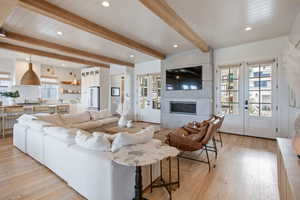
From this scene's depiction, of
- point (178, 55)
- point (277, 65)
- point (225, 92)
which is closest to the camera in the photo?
point (277, 65)

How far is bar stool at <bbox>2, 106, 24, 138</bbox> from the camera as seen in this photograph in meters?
4.57

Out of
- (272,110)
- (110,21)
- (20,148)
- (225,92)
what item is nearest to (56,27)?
(110,21)

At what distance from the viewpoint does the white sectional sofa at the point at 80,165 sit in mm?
1610

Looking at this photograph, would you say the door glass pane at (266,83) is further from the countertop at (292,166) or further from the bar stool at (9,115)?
the bar stool at (9,115)

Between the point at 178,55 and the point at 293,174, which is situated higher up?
the point at 178,55

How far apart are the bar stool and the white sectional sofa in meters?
2.33

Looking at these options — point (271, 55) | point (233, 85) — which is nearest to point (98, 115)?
point (233, 85)

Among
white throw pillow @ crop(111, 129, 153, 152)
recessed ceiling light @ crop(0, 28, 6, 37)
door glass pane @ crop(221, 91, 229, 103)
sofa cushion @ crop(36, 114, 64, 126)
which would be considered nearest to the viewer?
white throw pillow @ crop(111, 129, 153, 152)

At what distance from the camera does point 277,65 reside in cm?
413

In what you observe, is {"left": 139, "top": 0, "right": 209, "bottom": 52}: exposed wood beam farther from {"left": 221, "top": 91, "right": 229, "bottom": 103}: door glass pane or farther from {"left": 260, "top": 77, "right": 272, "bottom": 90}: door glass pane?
{"left": 260, "top": 77, "right": 272, "bottom": 90}: door glass pane

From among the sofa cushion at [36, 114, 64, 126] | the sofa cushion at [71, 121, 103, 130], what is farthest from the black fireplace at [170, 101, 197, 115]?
the sofa cushion at [36, 114, 64, 126]

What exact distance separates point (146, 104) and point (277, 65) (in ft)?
16.1

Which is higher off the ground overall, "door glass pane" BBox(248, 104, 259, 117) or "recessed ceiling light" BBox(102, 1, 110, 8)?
"recessed ceiling light" BBox(102, 1, 110, 8)

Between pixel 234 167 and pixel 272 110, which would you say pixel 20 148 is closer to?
pixel 234 167
